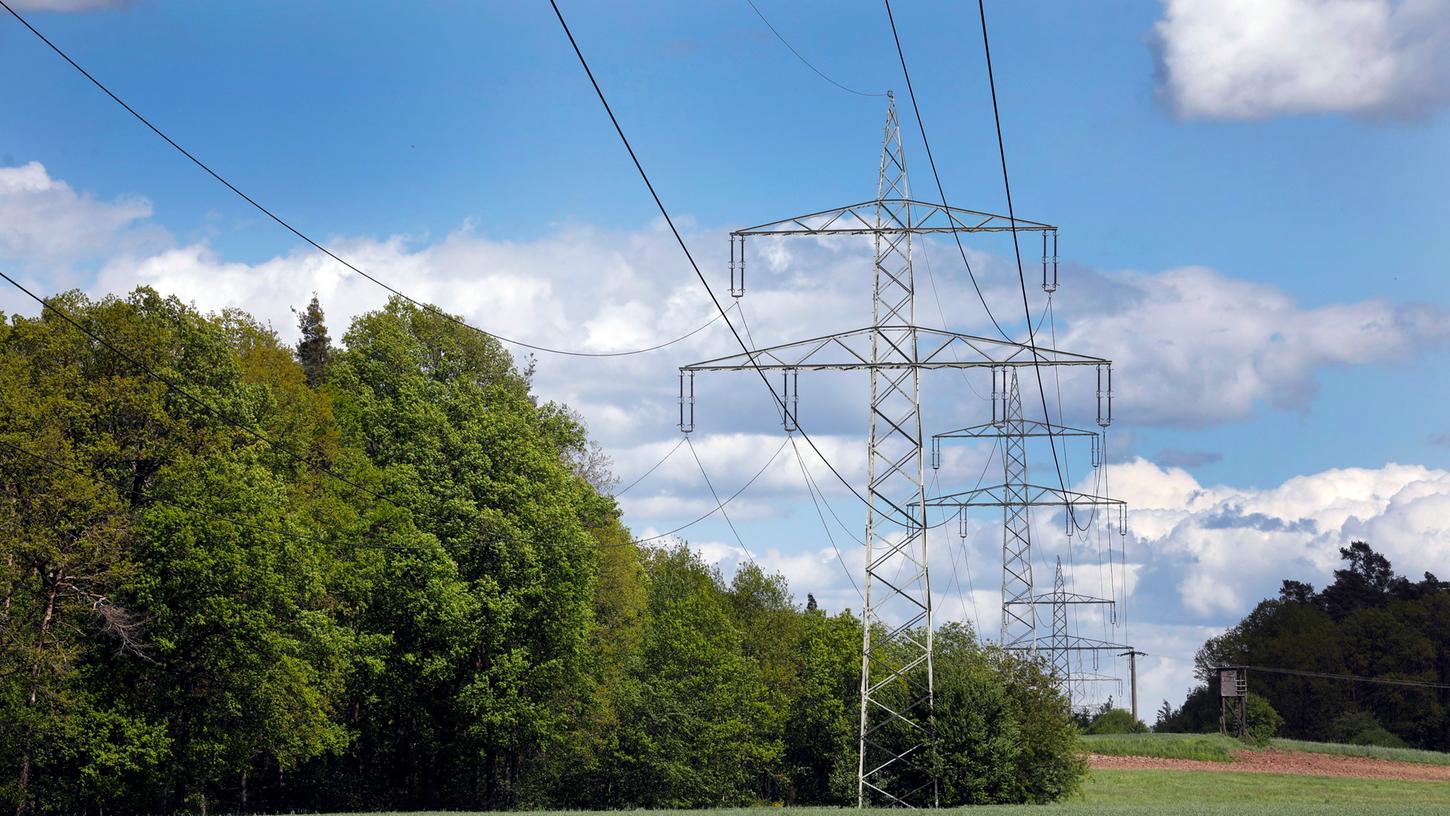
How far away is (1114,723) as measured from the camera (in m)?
119

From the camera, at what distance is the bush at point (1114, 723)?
116500 mm

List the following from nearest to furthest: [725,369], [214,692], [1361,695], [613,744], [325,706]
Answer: [725,369] < [214,692] < [325,706] < [613,744] < [1361,695]

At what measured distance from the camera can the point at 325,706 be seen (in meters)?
53.9

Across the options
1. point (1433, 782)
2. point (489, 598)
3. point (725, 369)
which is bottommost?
point (1433, 782)

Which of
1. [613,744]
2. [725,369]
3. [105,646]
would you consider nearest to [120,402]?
[105,646]

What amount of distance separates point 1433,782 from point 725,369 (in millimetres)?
57008

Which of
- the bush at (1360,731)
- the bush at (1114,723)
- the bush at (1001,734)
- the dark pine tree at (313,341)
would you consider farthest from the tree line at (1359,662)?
the dark pine tree at (313,341)

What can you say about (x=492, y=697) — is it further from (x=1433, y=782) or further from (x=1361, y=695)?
(x=1361, y=695)

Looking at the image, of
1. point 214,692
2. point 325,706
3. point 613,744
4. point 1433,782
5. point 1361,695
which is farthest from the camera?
point 1361,695

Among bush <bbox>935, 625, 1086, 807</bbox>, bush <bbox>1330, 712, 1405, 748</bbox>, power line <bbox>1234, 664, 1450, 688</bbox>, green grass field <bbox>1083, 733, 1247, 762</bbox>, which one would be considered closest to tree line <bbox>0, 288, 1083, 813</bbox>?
bush <bbox>935, 625, 1086, 807</bbox>

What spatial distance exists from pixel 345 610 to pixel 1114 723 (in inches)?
3180

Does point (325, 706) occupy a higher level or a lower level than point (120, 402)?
lower

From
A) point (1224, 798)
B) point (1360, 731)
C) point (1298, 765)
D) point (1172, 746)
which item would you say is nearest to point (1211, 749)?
point (1172, 746)

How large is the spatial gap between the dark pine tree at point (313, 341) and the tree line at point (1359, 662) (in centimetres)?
8312
